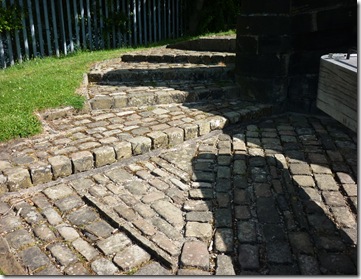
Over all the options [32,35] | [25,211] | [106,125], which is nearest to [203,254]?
[25,211]

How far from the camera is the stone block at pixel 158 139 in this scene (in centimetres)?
420

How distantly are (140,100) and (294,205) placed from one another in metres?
2.92

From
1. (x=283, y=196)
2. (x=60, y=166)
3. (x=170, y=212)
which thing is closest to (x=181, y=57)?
(x=60, y=166)

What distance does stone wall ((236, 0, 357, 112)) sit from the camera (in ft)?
16.8

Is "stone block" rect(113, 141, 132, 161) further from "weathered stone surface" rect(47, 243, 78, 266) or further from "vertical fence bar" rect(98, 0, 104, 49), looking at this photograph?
"vertical fence bar" rect(98, 0, 104, 49)

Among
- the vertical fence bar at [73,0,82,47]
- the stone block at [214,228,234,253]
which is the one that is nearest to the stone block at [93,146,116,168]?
the stone block at [214,228,234,253]

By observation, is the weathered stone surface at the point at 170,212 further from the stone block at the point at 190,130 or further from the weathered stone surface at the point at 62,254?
the stone block at the point at 190,130

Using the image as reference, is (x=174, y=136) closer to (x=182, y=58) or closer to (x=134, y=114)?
(x=134, y=114)

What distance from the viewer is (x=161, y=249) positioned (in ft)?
8.71

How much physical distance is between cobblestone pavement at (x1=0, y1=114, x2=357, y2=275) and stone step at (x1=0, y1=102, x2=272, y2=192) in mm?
113

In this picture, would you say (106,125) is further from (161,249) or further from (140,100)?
(161,249)

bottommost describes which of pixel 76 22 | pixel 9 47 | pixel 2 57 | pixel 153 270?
pixel 153 270

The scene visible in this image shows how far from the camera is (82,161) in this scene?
3.68 m

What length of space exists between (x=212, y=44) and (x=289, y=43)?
2.76m
